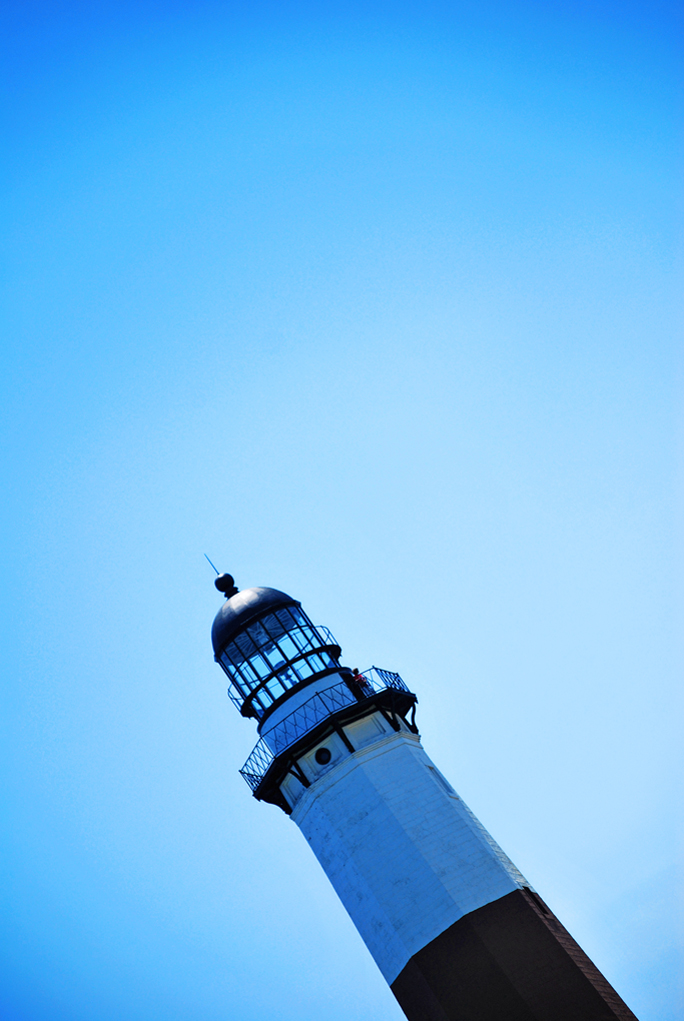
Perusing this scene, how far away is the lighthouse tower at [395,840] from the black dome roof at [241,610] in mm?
50

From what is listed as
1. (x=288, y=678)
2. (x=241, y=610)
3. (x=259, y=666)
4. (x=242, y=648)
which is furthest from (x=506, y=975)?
(x=241, y=610)

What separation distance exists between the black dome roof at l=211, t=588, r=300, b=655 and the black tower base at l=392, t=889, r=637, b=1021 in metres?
10.1

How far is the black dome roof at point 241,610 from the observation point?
68.0 ft

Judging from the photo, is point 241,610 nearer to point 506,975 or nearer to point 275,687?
point 275,687

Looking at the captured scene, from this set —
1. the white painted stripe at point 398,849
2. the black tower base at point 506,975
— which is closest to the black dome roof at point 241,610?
the white painted stripe at point 398,849

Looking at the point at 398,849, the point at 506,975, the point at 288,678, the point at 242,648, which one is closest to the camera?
the point at 506,975

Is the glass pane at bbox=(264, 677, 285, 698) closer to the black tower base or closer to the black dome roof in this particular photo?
the black dome roof

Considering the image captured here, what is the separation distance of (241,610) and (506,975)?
1194 centimetres

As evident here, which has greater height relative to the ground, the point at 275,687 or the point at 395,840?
the point at 275,687

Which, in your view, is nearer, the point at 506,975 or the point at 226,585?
the point at 506,975

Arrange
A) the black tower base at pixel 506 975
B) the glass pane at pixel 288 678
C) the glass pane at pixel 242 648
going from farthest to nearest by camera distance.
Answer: the glass pane at pixel 242 648
the glass pane at pixel 288 678
the black tower base at pixel 506 975

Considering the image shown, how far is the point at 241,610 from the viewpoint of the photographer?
2089cm

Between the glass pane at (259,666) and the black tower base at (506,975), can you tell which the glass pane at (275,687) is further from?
the black tower base at (506,975)

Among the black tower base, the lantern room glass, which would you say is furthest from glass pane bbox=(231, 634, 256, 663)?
the black tower base
